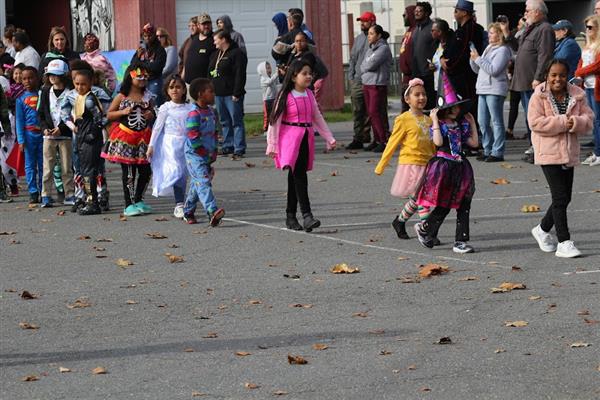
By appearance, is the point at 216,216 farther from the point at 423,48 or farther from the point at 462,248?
the point at 423,48

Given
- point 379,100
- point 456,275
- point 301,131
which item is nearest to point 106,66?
point 379,100

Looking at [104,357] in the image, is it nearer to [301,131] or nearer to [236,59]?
[301,131]

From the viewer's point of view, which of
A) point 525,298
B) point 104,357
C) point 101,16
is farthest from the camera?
point 101,16

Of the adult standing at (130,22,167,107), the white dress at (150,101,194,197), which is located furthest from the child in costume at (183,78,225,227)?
the adult standing at (130,22,167,107)

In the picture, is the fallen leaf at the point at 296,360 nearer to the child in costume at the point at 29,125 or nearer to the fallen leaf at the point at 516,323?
the fallen leaf at the point at 516,323

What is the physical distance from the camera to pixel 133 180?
16.0 metres

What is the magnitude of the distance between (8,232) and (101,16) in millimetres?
18373

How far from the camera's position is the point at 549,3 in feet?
152

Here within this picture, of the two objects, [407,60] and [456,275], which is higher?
[407,60]

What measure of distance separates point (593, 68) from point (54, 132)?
6.25 metres

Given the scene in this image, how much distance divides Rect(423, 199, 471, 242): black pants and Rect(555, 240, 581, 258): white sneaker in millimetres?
817

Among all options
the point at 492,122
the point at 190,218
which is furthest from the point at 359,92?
the point at 190,218

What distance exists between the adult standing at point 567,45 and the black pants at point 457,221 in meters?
7.26

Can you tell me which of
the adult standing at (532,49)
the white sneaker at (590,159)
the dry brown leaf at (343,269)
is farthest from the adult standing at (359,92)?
the dry brown leaf at (343,269)
